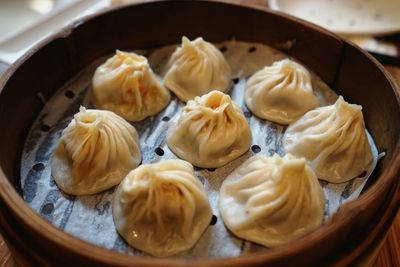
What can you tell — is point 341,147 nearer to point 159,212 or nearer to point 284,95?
point 284,95

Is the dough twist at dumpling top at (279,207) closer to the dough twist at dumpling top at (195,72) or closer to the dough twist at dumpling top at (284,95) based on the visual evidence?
the dough twist at dumpling top at (284,95)

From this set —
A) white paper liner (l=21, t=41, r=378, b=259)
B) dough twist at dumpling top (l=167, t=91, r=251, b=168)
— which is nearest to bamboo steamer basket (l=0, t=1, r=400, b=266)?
white paper liner (l=21, t=41, r=378, b=259)

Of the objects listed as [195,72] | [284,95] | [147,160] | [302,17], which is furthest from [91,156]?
[302,17]

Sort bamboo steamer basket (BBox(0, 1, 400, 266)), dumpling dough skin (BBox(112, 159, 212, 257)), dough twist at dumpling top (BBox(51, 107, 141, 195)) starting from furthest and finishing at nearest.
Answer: dough twist at dumpling top (BBox(51, 107, 141, 195)) → dumpling dough skin (BBox(112, 159, 212, 257)) → bamboo steamer basket (BBox(0, 1, 400, 266))

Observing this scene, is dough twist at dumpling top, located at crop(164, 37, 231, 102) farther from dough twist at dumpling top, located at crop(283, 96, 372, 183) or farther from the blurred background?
the blurred background

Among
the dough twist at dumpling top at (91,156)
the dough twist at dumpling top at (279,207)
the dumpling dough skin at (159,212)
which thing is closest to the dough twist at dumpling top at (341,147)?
the dough twist at dumpling top at (279,207)
